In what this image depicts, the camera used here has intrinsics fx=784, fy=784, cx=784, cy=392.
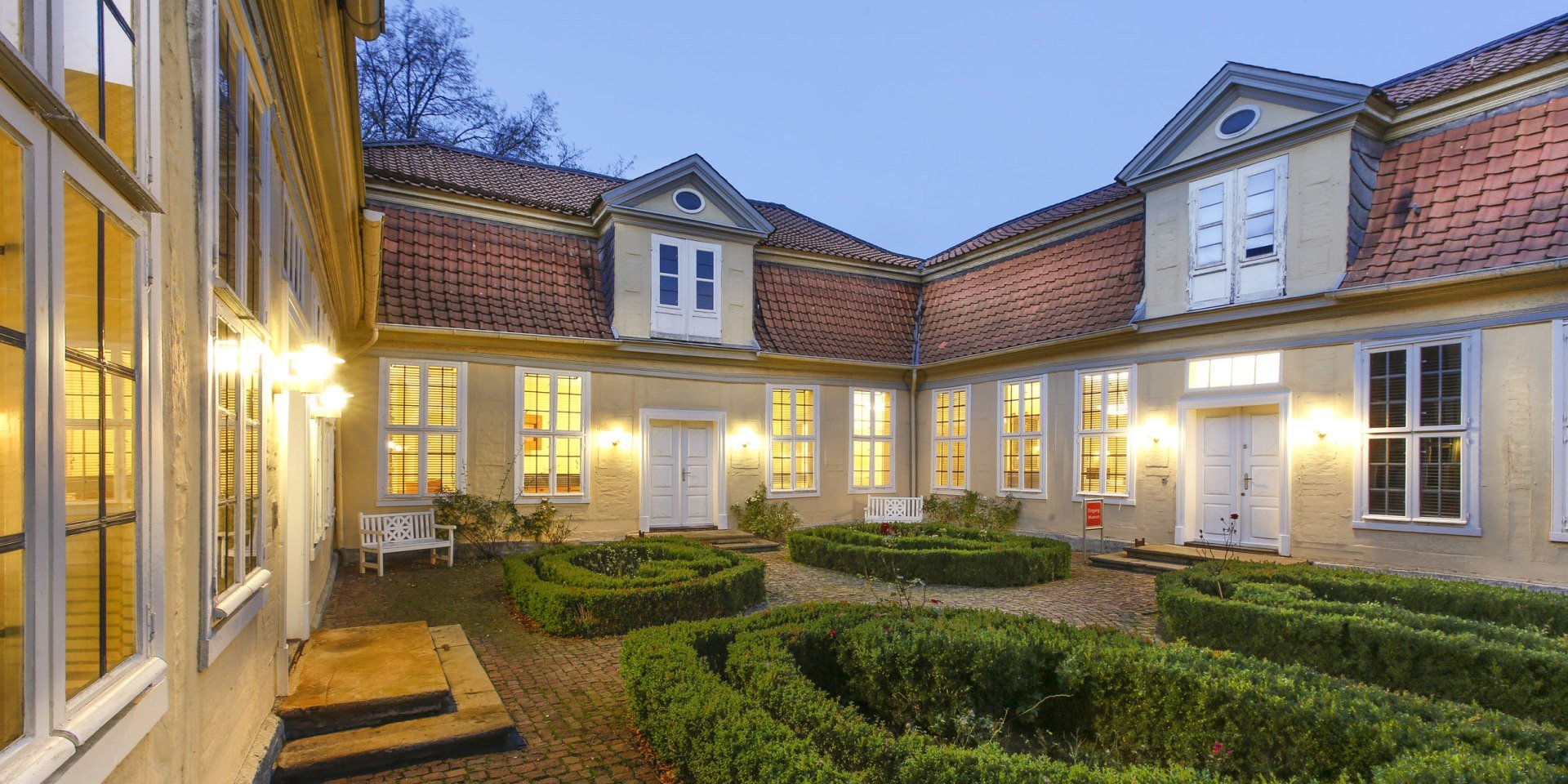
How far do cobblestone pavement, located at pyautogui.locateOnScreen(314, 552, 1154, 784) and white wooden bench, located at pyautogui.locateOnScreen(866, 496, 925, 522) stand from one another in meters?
3.19

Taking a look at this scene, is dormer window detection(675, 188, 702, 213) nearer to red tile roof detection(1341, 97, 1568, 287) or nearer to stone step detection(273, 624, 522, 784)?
red tile roof detection(1341, 97, 1568, 287)

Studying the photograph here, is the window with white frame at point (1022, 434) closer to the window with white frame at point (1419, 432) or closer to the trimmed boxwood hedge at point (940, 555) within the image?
the trimmed boxwood hedge at point (940, 555)

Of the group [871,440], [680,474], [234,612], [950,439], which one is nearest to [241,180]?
[234,612]

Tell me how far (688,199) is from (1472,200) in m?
11.1

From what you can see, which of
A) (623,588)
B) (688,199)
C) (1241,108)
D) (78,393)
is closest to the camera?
(78,393)

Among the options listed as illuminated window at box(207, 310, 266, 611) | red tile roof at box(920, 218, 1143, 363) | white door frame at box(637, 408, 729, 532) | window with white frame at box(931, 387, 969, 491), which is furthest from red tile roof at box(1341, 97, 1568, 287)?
illuminated window at box(207, 310, 266, 611)

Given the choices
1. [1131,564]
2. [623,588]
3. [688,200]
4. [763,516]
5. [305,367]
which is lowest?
[1131,564]

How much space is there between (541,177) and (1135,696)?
15.1 m

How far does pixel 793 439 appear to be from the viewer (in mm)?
15633

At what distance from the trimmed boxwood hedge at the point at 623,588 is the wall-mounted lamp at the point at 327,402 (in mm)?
2583

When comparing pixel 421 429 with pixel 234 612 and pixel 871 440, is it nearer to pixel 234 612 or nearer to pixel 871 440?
pixel 871 440

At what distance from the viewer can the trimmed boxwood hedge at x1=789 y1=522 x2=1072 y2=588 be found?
1029cm

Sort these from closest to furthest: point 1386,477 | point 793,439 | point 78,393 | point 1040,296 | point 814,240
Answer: point 78,393, point 1386,477, point 1040,296, point 793,439, point 814,240

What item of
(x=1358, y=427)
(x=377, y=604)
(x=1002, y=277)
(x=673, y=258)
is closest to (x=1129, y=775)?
(x=377, y=604)
